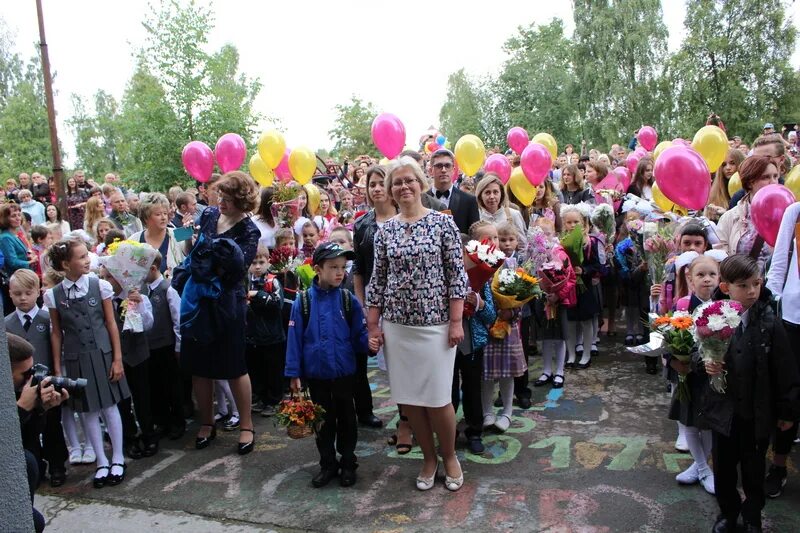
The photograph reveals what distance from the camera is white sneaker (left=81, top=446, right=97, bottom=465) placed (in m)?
4.85

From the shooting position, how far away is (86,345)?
4480 millimetres

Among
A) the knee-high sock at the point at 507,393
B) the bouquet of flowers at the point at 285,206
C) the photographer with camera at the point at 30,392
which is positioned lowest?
the knee-high sock at the point at 507,393

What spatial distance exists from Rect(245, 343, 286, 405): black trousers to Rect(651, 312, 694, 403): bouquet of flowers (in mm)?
3492

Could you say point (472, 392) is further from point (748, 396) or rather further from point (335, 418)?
point (748, 396)

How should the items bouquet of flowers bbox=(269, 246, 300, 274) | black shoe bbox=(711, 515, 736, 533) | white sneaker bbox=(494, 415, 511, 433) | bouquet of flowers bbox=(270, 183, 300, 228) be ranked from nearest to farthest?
black shoe bbox=(711, 515, 736, 533)
white sneaker bbox=(494, 415, 511, 433)
bouquet of flowers bbox=(269, 246, 300, 274)
bouquet of flowers bbox=(270, 183, 300, 228)

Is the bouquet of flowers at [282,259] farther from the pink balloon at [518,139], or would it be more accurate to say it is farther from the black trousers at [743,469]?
the pink balloon at [518,139]

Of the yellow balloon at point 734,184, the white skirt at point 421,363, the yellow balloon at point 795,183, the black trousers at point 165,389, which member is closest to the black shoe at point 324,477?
the white skirt at point 421,363

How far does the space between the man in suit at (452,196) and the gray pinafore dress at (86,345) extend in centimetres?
280

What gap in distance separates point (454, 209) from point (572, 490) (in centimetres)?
237

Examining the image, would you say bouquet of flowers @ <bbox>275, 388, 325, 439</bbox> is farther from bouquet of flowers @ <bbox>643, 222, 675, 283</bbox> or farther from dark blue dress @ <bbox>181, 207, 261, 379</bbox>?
bouquet of flowers @ <bbox>643, 222, 675, 283</bbox>

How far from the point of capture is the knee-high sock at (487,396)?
495cm

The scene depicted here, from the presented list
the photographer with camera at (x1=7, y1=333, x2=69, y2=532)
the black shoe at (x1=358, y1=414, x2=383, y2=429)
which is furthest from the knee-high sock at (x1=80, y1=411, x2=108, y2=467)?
the black shoe at (x1=358, y1=414, x2=383, y2=429)

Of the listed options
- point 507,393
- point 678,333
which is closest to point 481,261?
point 678,333

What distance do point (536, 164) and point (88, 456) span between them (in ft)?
18.6
